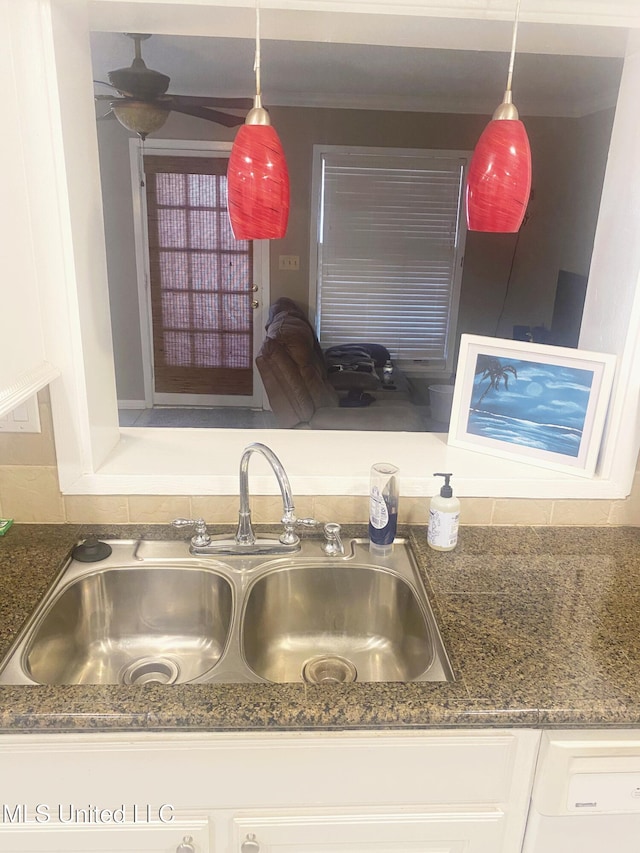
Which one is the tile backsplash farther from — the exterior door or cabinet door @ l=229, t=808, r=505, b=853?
the exterior door

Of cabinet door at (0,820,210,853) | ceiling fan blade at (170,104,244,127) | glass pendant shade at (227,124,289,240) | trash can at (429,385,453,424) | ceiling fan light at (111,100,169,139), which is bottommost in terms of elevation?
trash can at (429,385,453,424)

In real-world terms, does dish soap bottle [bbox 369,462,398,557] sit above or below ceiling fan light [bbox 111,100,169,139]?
below

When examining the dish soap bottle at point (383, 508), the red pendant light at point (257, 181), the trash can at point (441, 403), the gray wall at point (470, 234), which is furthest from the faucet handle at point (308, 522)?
the gray wall at point (470, 234)

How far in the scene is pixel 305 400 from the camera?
3.42m

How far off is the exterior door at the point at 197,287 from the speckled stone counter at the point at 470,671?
4.11m

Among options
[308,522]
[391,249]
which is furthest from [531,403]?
[391,249]

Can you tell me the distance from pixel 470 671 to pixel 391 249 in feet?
14.9

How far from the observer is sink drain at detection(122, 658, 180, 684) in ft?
4.23

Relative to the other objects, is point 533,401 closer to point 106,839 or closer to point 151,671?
point 151,671

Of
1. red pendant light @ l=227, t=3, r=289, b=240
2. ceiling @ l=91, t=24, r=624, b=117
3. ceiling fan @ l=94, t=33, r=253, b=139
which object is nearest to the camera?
red pendant light @ l=227, t=3, r=289, b=240

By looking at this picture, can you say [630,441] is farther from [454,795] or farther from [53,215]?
[53,215]

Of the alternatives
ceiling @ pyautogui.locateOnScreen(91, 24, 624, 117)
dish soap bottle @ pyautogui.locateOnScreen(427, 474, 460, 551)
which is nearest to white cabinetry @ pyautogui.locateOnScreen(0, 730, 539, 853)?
dish soap bottle @ pyautogui.locateOnScreen(427, 474, 460, 551)

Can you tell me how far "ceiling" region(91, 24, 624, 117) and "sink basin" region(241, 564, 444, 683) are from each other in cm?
261

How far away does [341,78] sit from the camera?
13.8ft
